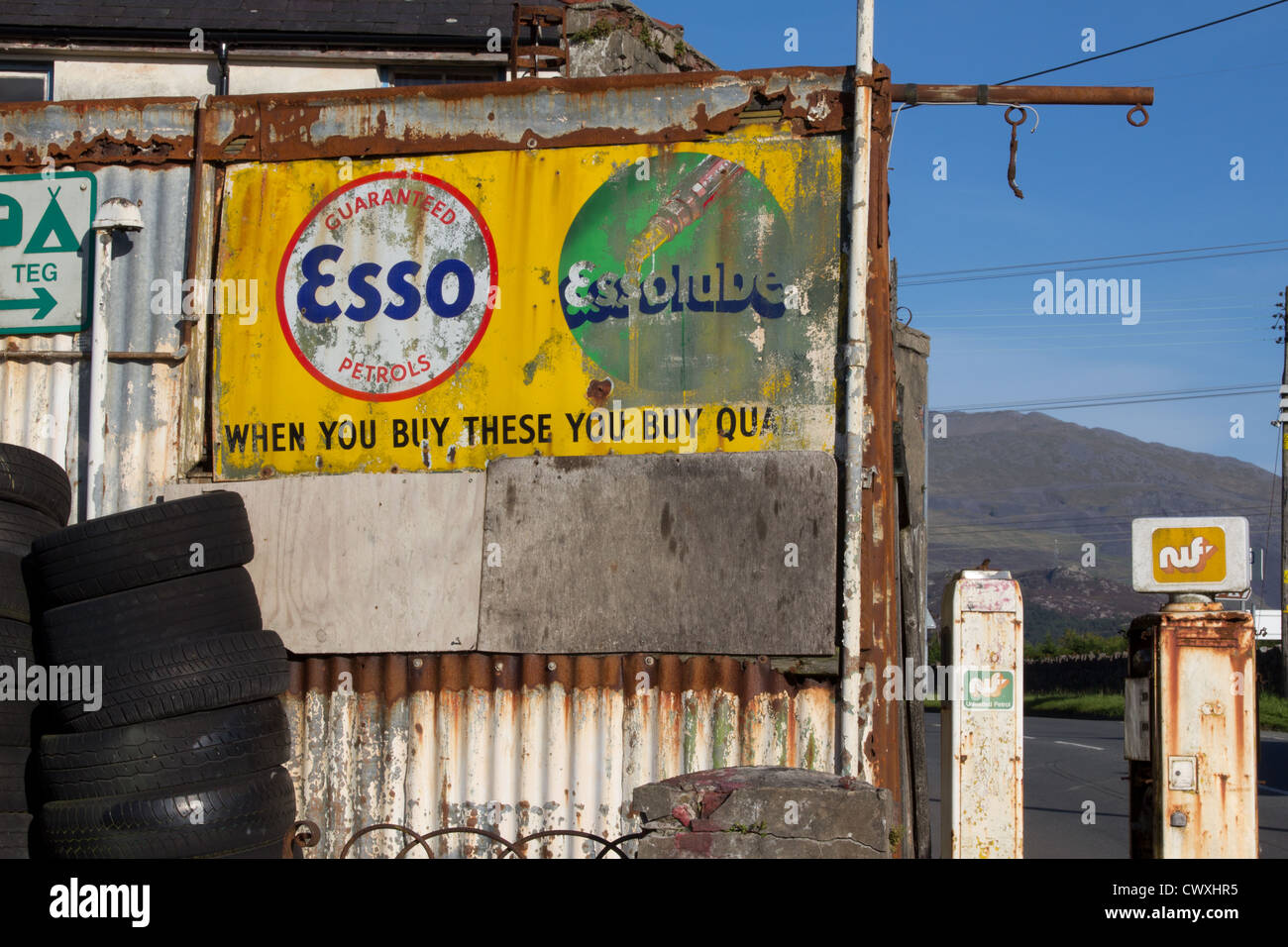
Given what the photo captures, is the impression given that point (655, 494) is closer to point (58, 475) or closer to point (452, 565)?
point (452, 565)

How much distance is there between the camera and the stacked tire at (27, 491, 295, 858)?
5730 mm

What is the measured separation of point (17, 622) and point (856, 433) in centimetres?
423

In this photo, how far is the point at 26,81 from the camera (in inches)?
543

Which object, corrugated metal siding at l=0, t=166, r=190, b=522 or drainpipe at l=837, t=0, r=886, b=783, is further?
corrugated metal siding at l=0, t=166, r=190, b=522

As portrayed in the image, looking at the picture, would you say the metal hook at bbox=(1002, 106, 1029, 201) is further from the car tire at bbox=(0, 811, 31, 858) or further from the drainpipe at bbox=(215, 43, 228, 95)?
the drainpipe at bbox=(215, 43, 228, 95)

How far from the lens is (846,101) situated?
20.5 feet

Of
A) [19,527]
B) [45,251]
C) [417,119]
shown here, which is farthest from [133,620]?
[417,119]

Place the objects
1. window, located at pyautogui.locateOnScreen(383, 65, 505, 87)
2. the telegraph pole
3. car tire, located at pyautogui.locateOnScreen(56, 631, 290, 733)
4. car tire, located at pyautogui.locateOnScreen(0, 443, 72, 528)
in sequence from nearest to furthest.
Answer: car tire, located at pyautogui.locateOnScreen(56, 631, 290, 733) < car tire, located at pyautogui.locateOnScreen(0, 443, 72, 528) < window, located at pyautogui.locateOnScreen(383, 65, 505, 87) < the telegraph pole

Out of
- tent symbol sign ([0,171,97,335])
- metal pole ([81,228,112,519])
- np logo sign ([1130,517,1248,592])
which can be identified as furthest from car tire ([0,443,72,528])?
np logo sign ([1130,517,1248,592])

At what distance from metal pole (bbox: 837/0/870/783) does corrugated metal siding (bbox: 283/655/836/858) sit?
133 millimetres

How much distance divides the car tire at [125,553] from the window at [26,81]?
951cm
